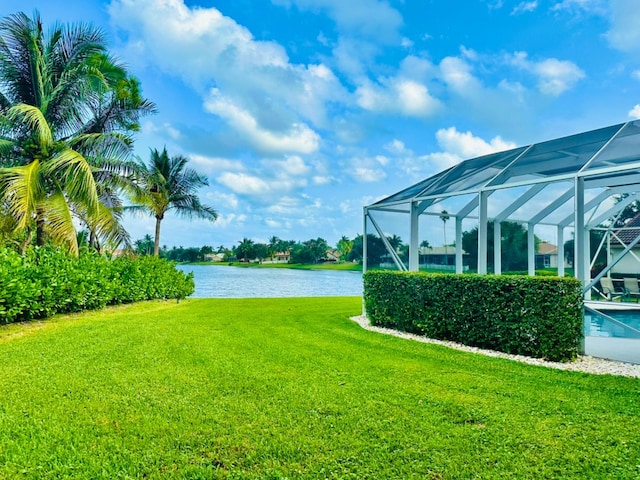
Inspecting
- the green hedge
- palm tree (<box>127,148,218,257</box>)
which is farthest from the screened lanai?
palm tree (<box>127,148,218,257</box>)

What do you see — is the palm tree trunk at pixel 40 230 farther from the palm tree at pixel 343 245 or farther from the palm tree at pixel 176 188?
the palm tree at pixel 343 245

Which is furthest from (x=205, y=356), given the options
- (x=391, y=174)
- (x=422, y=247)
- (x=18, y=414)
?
(x=391, y=174)

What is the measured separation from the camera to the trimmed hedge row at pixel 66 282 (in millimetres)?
7797

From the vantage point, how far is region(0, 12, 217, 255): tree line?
9.95 metres

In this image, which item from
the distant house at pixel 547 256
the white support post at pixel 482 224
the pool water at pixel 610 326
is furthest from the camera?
the distant house at pixel 547 256

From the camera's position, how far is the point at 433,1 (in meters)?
12.1

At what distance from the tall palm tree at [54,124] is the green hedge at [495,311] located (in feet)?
27.7

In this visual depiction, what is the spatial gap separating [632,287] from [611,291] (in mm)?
473

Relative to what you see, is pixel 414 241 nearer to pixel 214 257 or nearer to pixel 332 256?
pixel 332 256

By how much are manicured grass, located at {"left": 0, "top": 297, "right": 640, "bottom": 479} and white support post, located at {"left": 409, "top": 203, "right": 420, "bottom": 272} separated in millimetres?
3387

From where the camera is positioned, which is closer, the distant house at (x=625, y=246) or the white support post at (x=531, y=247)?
the white support post at (x=531, y=247)

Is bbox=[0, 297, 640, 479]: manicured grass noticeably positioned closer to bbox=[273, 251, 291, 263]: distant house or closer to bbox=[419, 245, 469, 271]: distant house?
bbox=[419, 245, 469, 271]: distant house

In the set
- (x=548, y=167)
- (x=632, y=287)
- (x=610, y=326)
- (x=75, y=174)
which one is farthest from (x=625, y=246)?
(x=75, y=174)

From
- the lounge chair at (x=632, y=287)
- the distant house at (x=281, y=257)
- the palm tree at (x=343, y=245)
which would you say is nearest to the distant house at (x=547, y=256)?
the lounge chair at (x=632, y=287)
